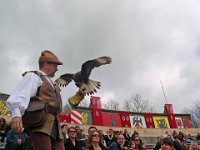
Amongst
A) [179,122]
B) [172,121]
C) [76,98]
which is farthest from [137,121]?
[76,98]

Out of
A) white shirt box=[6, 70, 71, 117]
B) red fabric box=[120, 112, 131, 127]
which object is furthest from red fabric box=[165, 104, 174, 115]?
white shirt box=[6, 70, 71, 117]

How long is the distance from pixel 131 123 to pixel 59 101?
60.3ft

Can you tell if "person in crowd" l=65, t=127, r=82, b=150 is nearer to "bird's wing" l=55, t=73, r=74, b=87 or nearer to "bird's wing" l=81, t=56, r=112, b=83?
"bird's wing" l=55, t=73, r=74, b=87

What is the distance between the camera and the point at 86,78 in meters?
4.01

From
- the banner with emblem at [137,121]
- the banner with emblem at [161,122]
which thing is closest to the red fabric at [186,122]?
the banner with emblem at [161,122]

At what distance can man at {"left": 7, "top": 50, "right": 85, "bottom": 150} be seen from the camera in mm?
2230

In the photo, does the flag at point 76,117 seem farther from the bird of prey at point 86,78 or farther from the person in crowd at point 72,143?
the bird of prey at point 86,78

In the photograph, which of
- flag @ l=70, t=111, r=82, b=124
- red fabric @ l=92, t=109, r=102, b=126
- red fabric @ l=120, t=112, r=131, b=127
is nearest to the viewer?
flag @ l=70, t=111, r=82, b=124

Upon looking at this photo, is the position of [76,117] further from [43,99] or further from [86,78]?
[43,99]

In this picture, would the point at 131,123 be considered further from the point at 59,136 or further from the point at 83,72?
the point at 59,136

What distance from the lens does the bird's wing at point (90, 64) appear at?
4102 millimetres

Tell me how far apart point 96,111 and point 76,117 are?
2.02 meters

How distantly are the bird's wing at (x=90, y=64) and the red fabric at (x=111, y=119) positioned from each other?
14.0 m

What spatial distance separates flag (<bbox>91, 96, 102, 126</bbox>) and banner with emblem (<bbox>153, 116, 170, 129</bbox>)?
6474 mm
